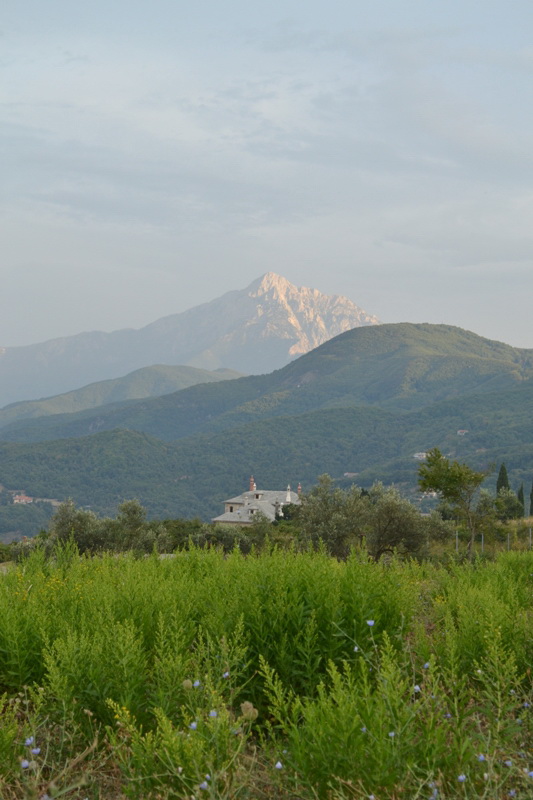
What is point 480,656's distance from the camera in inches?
247

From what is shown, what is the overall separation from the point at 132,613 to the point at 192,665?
900mm

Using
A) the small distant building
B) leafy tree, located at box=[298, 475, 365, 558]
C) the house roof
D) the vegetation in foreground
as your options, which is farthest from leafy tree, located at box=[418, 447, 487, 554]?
the small distant building

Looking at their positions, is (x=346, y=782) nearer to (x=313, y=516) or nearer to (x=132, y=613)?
(x=132, y=613)

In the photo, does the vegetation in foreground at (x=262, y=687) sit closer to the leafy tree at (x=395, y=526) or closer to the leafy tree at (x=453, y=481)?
the leafy tree at (x=453, y=481)

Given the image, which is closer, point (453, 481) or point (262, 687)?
point (262, 687)

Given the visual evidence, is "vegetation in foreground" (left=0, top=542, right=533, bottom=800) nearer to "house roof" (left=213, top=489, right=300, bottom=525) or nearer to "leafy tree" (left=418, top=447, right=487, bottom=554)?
"leafy tree" (left=418, top=447, right=487, bottom=554)

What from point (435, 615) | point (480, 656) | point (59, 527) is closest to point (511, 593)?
point (435, 615)

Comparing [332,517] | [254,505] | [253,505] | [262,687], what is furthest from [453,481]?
[253,505]

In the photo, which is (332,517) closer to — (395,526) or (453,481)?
(395,526)

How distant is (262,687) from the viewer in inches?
233

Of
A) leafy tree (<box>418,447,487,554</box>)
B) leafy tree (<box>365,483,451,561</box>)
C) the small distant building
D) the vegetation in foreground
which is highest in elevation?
the vegetation in foreground

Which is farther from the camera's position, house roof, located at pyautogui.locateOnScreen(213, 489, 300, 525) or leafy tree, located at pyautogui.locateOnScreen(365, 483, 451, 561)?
house roof, located at pyautogui.locateOnScreen(213, 489, 300, 525)

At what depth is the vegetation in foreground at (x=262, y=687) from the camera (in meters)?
4.12

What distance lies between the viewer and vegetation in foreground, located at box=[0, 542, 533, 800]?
412 cm
